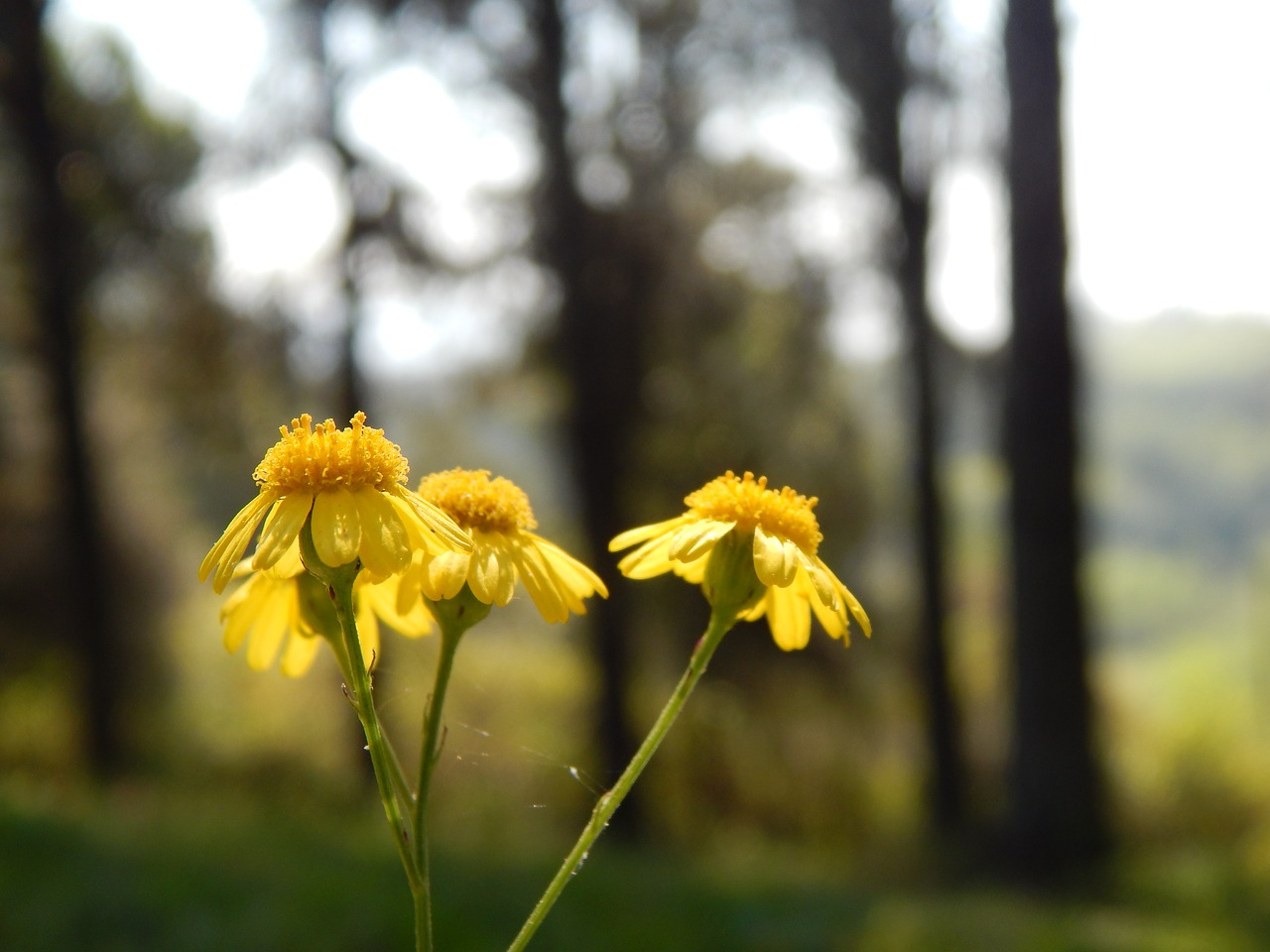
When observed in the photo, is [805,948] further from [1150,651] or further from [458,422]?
[1150,651]

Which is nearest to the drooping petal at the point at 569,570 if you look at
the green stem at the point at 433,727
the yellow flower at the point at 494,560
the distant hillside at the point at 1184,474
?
the yellow flower at the point at 494,560

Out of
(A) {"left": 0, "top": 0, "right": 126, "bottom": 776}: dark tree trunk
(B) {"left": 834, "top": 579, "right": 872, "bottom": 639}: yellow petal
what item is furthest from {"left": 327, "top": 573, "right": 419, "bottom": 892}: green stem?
(A) {"left": 0, "top": 0, "right": 126, "bottom": 776}: dark tree trunk

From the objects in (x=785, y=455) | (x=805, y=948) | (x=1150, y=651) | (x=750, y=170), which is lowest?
(x=1150, y=651)

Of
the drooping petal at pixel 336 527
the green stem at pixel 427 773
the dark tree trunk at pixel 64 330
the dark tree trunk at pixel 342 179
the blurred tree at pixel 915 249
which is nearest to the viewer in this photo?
the green stem at pixel 427 773

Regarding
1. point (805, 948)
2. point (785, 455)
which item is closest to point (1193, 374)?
point (785, 455)

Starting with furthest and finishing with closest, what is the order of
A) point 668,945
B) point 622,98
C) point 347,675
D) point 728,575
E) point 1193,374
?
point 1193,374
point 622,98
point 668,945
point 728,575
point 347,675

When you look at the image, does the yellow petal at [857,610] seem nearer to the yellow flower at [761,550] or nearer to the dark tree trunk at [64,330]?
the yellow flower at [761,550]

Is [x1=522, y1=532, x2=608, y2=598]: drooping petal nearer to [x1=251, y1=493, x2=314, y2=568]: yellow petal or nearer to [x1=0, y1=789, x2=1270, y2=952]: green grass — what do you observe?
[x1=251, y1=493, x2=314, y2=568]: yellow petal
